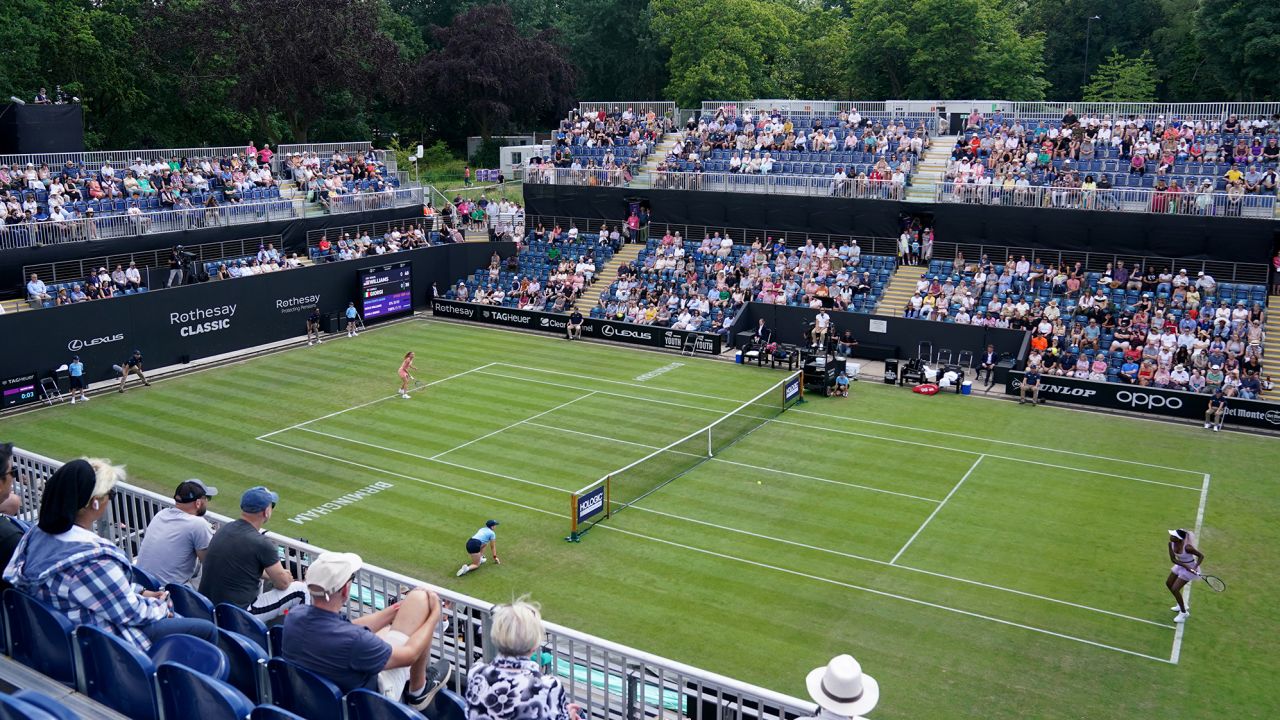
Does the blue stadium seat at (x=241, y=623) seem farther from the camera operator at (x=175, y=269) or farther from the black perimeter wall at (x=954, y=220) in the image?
the black perimeter wall at (x=954, y=220)

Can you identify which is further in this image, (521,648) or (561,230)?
(561,230)

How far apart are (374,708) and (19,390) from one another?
94.8 ft

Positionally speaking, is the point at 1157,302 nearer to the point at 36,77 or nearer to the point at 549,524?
the point at 549,524

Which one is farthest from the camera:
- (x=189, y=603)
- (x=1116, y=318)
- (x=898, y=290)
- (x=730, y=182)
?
(x=730, y=182)

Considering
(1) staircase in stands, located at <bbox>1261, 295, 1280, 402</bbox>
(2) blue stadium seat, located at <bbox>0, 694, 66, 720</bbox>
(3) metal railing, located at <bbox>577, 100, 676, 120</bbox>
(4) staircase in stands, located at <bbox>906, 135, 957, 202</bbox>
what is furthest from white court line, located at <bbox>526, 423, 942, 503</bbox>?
(3) metal railing, located at <bbox>577, 100, 676, 120</bbox>

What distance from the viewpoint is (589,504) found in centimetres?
2152

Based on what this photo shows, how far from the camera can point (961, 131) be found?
4541cm

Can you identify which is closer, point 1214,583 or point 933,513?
point 1214,583

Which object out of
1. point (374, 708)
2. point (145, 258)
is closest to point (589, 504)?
point (374, 708)

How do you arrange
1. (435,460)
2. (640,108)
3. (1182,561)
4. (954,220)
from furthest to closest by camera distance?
(640,108) → (954,220) → (435,460) → (1182,561)

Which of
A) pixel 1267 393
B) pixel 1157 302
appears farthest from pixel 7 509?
pixel 1157 302

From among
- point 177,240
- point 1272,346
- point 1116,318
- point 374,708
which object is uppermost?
point 177,240

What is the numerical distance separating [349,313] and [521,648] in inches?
1383

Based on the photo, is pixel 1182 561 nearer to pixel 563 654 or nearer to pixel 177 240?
pixel 563 654
